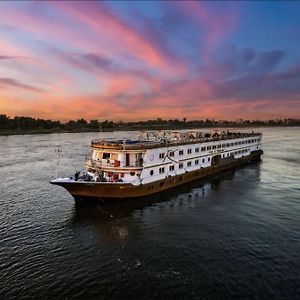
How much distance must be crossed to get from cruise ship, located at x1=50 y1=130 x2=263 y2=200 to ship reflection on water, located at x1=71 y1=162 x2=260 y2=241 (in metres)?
1.22

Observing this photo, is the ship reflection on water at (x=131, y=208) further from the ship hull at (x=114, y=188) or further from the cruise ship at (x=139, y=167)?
the cruise ship at (x=139, y=167)

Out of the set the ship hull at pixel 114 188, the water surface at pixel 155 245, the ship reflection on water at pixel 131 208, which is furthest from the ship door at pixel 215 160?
the water surface at pixel 155 245

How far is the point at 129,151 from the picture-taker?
45.6m

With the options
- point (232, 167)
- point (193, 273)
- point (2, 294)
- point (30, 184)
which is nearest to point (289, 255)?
point (193, 273)

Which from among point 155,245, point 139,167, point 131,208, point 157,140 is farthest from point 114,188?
point 157,140

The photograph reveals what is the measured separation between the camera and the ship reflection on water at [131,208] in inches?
1427

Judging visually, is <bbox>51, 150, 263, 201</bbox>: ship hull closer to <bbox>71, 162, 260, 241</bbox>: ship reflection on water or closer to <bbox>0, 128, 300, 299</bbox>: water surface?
<bbox>71, 162, 260, 241</bbox>: ship reflection on water

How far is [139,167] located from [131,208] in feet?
18.8

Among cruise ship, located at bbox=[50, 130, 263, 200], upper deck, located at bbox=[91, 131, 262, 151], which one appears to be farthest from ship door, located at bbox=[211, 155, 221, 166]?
upper deck, located at bbox=[91, 131, 262, 151]

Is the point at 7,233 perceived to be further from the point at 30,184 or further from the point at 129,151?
the point at 30,184

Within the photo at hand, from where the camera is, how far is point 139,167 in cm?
4528

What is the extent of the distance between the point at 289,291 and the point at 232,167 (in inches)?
2197

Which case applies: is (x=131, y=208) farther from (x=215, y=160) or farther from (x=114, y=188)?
(x=215, y=160)

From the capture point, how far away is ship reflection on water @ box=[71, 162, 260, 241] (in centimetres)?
3625
